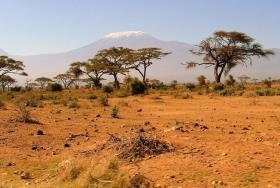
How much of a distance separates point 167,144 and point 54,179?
8.79ft

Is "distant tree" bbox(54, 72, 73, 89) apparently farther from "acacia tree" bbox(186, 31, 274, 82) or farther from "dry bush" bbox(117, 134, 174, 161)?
"dry bush" bbox(117, 134, 174, 161)

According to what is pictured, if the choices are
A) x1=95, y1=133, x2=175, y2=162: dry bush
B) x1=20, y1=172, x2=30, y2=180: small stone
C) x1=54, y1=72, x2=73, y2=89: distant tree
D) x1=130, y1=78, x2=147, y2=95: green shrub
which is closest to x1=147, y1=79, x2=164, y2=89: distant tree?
x1=130, y1=78, x2=147, y2=95: green shrub

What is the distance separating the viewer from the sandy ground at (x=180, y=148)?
26.3ft

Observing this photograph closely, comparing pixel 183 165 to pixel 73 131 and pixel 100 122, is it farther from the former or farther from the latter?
pixel 100 122

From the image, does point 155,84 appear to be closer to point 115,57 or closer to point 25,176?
point 115,57

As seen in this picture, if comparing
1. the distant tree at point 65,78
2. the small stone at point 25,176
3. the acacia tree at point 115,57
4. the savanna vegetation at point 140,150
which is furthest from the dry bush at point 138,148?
the distant tree at point 65,78

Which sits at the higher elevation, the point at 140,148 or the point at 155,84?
the point at 155,84

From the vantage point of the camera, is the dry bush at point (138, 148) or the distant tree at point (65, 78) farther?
the distant tree at point (65, 78)

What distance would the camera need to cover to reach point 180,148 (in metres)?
9.97

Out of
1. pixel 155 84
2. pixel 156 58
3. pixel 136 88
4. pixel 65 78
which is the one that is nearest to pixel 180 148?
pixel 136 88

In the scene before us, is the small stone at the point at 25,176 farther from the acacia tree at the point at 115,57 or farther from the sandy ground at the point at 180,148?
the acacia tree at the point at 115,57

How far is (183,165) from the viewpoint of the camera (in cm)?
862

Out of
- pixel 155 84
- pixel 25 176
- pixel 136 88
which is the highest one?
pixel 155 84

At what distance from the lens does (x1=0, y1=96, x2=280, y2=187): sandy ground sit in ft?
26.3
